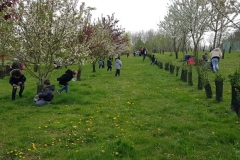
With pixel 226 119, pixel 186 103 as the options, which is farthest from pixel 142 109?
pixel 226 119

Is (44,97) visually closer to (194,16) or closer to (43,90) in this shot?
(43,90)

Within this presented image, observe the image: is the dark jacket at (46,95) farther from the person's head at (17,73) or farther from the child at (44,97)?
the person's head at (17,73)

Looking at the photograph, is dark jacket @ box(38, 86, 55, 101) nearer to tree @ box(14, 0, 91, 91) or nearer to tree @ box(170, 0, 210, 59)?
tree @ box(14, 0, 91, 91)

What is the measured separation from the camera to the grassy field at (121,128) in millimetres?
5742

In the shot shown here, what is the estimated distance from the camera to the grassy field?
5.74 metres

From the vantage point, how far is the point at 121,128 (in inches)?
294

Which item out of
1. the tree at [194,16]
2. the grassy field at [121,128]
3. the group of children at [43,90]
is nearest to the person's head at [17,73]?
the group of children at [43,90]

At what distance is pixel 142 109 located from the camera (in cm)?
976

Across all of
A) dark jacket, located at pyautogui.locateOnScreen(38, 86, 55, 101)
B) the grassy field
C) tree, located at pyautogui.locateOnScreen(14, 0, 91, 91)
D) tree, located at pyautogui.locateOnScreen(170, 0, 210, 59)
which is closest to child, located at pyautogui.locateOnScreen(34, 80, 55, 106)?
dark jacket, located at pyautogui.locateOnScreen(38, 86, 55, 101)

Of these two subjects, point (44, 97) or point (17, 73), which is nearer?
point (44, 97)

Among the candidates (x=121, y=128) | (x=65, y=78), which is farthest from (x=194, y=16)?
(x=121, y=128)

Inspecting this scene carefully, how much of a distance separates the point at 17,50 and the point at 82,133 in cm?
653

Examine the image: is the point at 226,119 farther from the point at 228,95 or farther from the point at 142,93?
the point at 142,93

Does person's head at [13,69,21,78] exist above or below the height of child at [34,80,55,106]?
above
